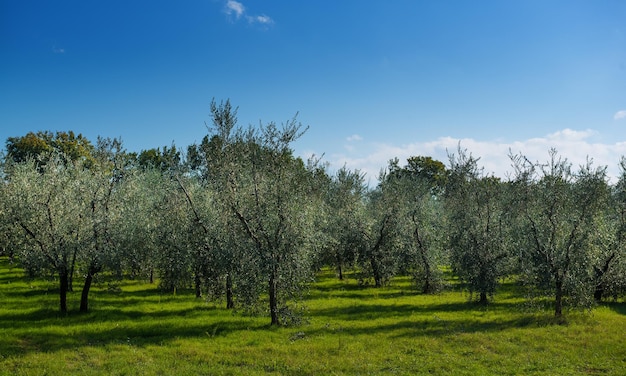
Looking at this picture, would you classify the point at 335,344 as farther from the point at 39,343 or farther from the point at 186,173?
the point at 186,173

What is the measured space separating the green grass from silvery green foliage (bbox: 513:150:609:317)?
1.86m

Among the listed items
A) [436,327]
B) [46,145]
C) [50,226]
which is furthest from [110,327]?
[46,145]

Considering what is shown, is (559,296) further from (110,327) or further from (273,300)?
(110,327)

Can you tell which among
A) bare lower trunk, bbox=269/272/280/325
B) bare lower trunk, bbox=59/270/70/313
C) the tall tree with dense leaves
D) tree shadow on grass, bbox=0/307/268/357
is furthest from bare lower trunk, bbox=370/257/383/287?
the tall tree with dense leaves

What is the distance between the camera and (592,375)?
51.2ft

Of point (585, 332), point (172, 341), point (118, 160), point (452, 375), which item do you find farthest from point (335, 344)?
point (118, 160)

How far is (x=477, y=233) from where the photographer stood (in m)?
29.1

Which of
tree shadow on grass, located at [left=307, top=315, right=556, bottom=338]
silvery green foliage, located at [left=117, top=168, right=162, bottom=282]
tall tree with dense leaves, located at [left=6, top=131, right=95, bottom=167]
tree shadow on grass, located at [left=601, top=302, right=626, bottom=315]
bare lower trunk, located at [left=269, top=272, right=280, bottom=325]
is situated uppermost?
tall tree with dense leaves, located at [left=6, top=131, right=95, bottom=167]

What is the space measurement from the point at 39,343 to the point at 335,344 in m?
13.8

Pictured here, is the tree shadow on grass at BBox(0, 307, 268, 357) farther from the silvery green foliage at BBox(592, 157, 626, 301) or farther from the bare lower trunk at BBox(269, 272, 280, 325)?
the silvery green foliage at BBox(592, 157, 626, 301)

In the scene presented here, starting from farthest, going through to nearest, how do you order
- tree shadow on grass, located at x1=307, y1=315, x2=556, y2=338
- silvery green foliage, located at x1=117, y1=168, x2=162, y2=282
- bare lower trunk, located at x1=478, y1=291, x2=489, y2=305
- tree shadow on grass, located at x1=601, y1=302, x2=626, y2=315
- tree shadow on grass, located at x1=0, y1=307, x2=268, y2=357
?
bare lower trunk, located at x1=478, y1=291, x2=489, y2=305 < tree shadow on grass, located at x1=601, y1=302, x2=626, y2=315 < silvery green foliage, located at x1=117, y1=168, x2=162, y2=282 < tree shadow on grass, located at x1=307, y1=315, x2=556, y2=338 < tree shadow on grass, located at x1=0, y1=307, x2=268, y2=357

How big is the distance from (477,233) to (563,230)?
5330mm

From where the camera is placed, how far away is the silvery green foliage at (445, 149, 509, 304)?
1117 inches

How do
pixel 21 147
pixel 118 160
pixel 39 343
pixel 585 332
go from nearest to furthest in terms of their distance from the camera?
pixel 39 343 → pixel 585 332 → pixel 118 160 → pixel 21 147
